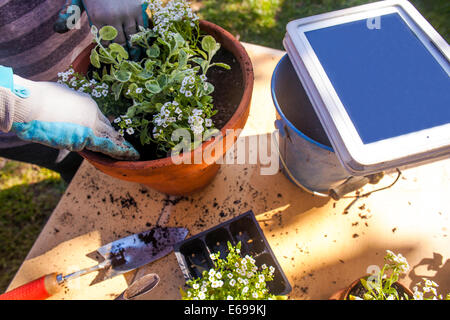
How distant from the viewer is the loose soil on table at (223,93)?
36.0 inches

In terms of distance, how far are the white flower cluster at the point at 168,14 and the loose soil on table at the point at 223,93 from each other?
0.58 feet

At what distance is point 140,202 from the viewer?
1108 mm

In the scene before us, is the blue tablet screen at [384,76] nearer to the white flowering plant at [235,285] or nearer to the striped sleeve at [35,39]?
the white flowering plant at [235,285]

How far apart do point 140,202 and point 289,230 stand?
535 millimetres

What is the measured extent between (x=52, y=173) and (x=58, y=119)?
1.36 metres

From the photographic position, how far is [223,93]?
96cm

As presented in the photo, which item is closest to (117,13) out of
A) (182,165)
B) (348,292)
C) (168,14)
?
(168,14)

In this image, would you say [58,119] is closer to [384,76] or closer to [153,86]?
[153,86]

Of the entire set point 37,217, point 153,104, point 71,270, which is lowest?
point 37,217

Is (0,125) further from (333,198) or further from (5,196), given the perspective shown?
(5,196)

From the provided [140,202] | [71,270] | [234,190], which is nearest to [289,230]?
[234,190]

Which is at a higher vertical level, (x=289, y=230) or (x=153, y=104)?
(x=153, y=104)
